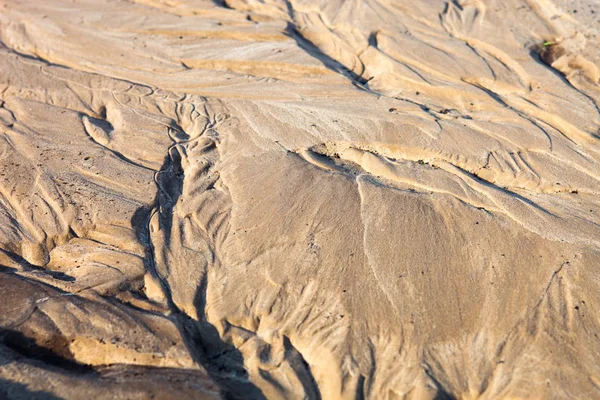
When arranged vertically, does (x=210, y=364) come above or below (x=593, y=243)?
below

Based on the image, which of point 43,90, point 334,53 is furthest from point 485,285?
point 43,90

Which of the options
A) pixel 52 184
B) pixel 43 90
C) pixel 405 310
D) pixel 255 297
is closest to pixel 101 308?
pixel 255 297

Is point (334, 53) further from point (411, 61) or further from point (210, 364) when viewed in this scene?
point (210, 364)

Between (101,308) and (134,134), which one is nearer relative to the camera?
(101,308)

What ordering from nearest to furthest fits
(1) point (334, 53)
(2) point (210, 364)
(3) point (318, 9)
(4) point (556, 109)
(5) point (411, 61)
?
(2) point (210, 364) → (4) point (556, 109) → (5) point (411, 61) → (1) point (334, 53) → (3) point (318, 9)

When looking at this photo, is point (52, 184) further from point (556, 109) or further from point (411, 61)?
point (556, 109)

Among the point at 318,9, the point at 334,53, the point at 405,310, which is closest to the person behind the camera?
the point at 405,310

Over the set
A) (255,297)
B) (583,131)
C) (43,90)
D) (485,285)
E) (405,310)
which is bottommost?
(43,90)
